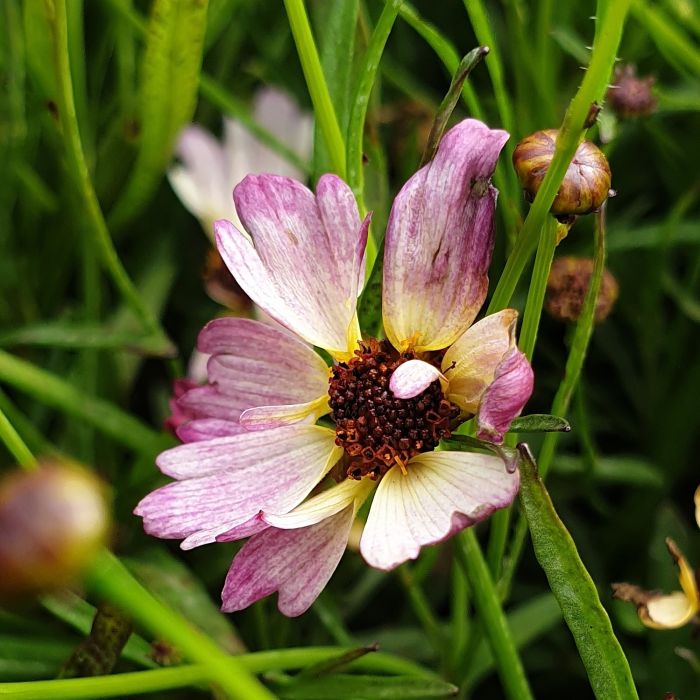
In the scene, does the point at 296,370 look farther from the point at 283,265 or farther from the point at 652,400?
the point at 652,400

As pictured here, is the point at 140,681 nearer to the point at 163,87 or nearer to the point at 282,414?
the point at 282,414

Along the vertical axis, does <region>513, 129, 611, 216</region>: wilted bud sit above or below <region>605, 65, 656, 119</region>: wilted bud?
above

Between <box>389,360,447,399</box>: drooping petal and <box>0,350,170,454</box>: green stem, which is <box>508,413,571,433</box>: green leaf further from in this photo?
<box>0,350,170,454</box>: green stem

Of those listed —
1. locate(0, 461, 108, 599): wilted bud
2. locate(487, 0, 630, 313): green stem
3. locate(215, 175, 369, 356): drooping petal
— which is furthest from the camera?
locate(215, 175, 369, 356): drooping petal

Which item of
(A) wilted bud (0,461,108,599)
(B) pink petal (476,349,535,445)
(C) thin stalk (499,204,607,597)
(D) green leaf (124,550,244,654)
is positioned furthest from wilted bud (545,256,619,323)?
(A) wilted bud (0,461,108,599)

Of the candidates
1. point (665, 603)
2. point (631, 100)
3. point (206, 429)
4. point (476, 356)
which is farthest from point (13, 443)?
point (631, 100)

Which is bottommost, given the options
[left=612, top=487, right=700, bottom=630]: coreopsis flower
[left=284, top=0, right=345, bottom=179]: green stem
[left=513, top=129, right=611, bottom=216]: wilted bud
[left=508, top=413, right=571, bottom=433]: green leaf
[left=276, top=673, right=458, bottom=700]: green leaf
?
[left=276, top=673, right=458, bottom=700]: green leaf

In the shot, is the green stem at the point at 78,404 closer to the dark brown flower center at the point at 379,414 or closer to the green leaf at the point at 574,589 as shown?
the dark brown flower center at the point at 379,414
